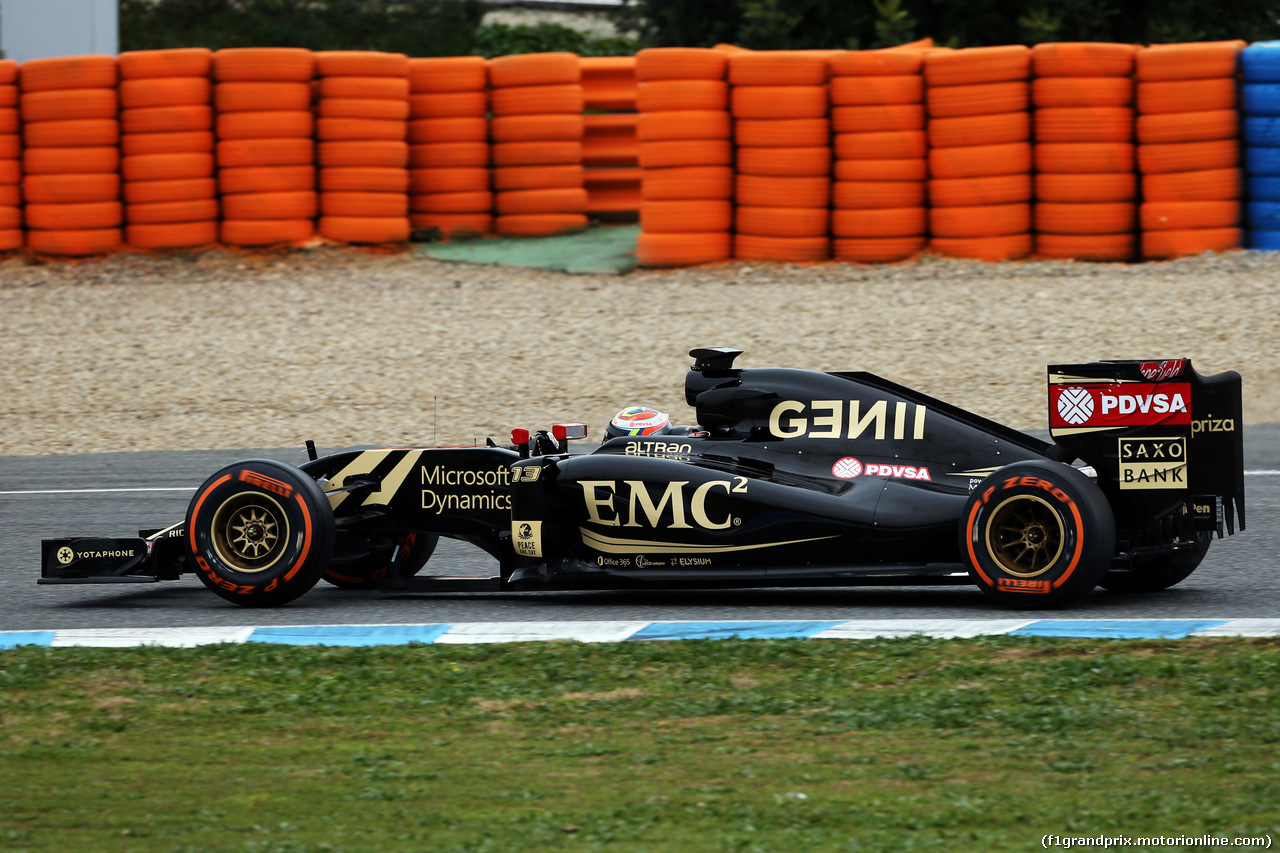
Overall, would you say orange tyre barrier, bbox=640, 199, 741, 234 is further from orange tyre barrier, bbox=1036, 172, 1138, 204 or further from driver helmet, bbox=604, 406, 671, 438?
driver helmet, bbox=604, 406, 671, 438

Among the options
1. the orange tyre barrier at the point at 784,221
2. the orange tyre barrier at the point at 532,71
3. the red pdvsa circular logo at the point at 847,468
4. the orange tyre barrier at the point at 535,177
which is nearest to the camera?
the red pdvsa circular logo at the point at 847,468

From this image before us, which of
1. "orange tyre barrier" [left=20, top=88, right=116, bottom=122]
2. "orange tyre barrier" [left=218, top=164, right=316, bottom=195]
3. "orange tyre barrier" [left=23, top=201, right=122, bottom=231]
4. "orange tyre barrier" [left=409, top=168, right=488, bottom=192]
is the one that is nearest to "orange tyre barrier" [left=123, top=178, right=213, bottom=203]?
"orange tyre barrier" [left=218, top=164, right=316, bottom=195]

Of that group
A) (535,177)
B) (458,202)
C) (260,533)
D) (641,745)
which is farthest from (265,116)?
(641,745)

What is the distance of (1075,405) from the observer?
646 centimetres

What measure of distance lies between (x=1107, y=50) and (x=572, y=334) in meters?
5.30

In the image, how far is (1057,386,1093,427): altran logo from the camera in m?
6.44

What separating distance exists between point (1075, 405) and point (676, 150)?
8962 millimetres

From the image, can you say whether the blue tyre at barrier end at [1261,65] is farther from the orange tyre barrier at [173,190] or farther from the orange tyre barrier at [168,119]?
the orange tyre barrier at [173,190]

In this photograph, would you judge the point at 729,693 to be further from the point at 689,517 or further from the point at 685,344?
the point at 685,344

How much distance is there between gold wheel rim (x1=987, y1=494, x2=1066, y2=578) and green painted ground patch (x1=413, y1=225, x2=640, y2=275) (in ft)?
33.5

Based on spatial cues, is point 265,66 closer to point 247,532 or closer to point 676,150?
point 676,150

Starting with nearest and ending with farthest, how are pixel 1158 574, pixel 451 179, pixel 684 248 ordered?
pixel 1158 574 < pixel 684 248 < pixel 451 179

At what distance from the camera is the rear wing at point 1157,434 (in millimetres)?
6316

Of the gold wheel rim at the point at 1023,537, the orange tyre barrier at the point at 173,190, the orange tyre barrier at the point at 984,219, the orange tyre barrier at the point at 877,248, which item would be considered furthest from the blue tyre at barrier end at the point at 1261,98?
the orange tyre barrier at the point at 173,190
